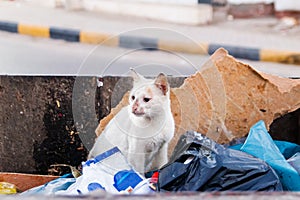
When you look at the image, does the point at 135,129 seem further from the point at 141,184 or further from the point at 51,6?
the point at 51,6

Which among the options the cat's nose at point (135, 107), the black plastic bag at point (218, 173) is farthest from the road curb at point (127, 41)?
the black plastic bag at point (218, 173)

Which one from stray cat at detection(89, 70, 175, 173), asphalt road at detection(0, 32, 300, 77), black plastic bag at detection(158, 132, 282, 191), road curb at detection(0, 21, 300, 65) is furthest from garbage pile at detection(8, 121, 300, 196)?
road curb at detection(0, 21, 300, 65)

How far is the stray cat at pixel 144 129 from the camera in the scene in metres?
1.87

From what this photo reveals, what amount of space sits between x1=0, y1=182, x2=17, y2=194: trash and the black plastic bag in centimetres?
54

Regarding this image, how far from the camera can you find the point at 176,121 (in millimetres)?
2090

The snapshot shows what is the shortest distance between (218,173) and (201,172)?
0.05 metres

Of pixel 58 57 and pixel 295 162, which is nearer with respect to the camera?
pixel 295 162

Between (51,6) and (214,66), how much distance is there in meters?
6.00

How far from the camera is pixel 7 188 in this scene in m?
1.77

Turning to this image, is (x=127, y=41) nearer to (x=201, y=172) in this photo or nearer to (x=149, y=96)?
(x=149, y=96)

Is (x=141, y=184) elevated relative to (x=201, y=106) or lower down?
lower down

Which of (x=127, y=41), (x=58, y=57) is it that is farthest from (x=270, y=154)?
(x=127, y=41)

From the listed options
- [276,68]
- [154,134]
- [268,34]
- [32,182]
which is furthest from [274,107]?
[268,34]

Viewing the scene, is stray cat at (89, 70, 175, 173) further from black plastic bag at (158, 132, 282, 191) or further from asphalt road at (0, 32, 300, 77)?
asphalt road at (0, 32, 300, 77)
